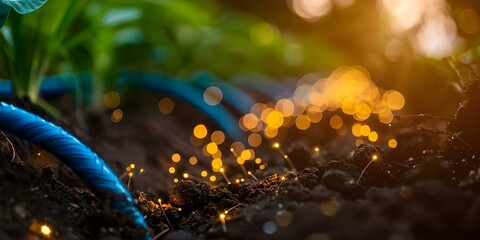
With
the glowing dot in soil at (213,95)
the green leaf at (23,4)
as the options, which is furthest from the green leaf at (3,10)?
the glowing dot in soil at (213,95)

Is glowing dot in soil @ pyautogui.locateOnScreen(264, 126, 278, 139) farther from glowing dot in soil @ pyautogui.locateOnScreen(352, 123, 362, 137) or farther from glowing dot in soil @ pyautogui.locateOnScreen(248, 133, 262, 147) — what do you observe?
glowing dot in soil @ pyautogui.locateOnScreen(352, 123, 362, 137)

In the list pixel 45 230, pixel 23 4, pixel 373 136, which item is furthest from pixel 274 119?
pixel 45 230

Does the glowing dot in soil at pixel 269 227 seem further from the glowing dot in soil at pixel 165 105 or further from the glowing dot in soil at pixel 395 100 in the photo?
the glowing dot in soil at pixel 395 100

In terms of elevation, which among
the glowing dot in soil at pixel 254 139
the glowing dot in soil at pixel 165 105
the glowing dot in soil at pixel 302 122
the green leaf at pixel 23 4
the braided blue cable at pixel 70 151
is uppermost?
the glowing dot in soil at pixel 302 122

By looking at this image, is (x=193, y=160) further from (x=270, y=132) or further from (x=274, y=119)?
(x=274, y=119)

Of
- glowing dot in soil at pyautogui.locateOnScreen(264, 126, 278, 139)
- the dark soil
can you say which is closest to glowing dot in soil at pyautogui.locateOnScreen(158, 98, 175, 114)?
glowing dot in soil at pyautogui.locateOnScreen(264, 126, 278, 139)
